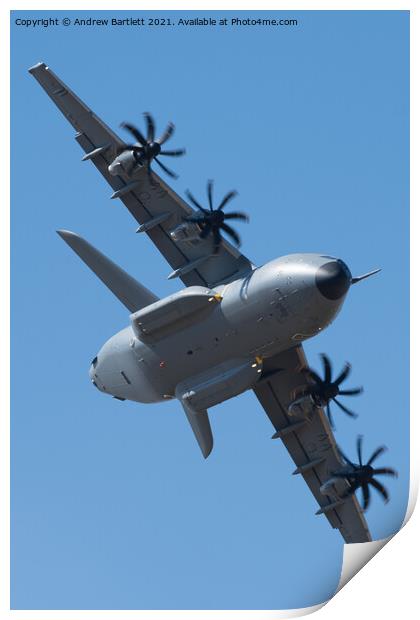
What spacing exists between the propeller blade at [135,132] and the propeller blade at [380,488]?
12.5 m

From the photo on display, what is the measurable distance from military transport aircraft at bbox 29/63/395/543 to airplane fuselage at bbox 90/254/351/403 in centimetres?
3

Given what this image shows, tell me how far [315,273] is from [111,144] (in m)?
8.17

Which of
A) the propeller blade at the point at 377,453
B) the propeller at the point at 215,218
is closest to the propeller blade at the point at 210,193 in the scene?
the propeller at the point at 215,218

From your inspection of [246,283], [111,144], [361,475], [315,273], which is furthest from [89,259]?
[361,475]

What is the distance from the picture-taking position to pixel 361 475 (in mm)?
36000

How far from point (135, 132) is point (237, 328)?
653cm

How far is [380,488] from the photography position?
117 feet

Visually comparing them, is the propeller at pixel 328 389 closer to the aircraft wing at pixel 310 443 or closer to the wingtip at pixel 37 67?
the aircraft wing at pixel 310 443

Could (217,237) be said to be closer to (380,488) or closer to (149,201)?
(149,201)

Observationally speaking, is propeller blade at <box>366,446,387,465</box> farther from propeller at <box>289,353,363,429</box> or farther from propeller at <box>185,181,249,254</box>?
propeller at <box>185,181,249,254</box>

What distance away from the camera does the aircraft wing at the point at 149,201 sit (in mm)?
34656

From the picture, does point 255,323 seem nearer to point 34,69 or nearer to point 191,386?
point 191,386

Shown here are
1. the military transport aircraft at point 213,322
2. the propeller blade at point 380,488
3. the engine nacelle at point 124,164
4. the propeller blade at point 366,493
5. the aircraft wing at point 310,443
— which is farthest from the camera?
the aircraft wing at point 310,443

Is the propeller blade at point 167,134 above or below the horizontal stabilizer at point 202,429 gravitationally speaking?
above
